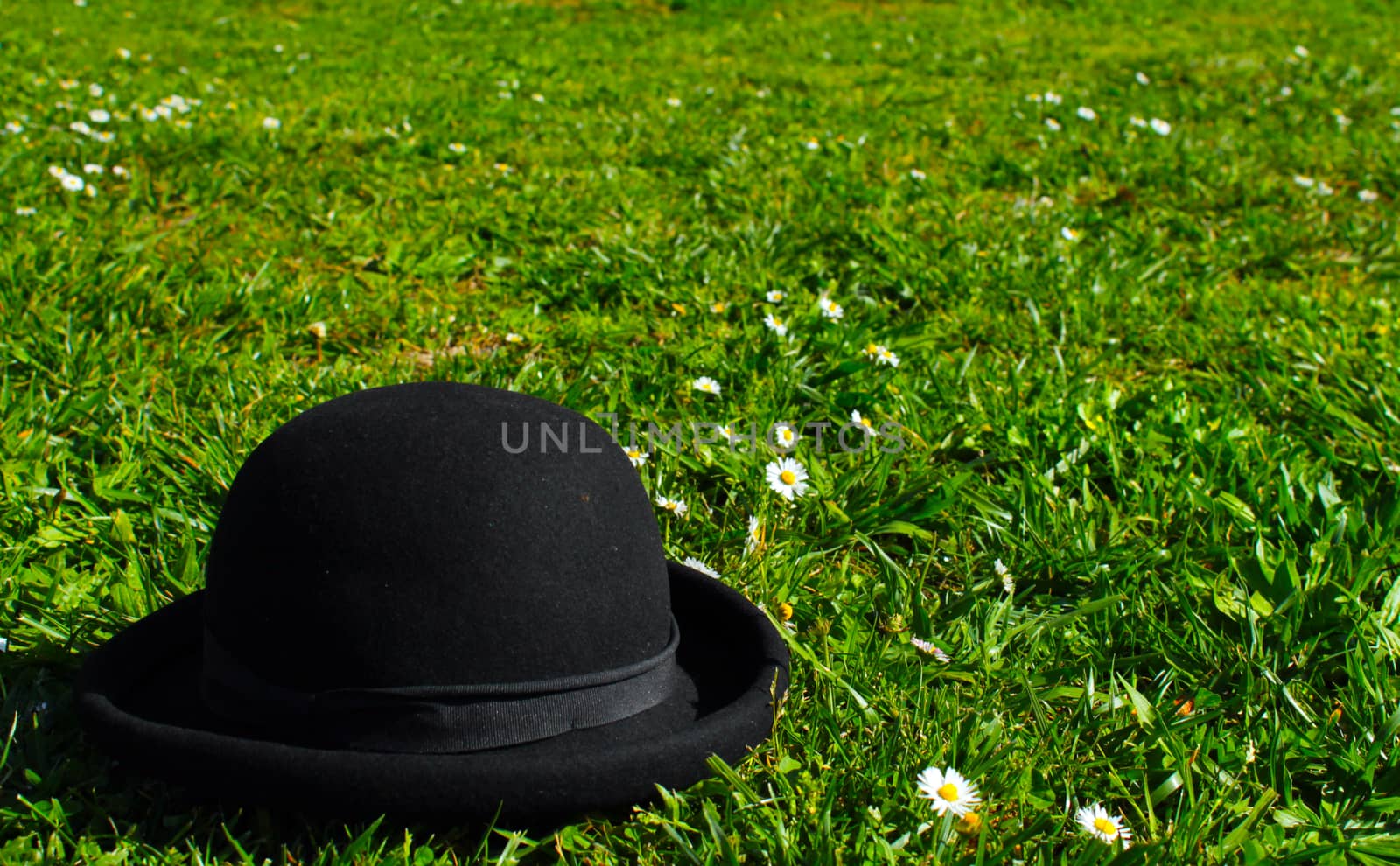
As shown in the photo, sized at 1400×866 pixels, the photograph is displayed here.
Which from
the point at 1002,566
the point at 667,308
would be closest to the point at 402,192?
the point at 667,308

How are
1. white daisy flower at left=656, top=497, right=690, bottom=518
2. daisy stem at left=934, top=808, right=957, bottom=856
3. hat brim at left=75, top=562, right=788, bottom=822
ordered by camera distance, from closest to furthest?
1. hat brim at left=75, top=562, right=788, bottom=822
2. daisy stem at left=934, top=808, right=957, bottom=856
3. white daisy flower at left=656, top=497, right=690, bottom=518

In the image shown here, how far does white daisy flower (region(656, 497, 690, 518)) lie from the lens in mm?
2445

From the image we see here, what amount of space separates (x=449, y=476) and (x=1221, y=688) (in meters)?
1.53

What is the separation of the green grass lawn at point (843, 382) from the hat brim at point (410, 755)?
0.12m

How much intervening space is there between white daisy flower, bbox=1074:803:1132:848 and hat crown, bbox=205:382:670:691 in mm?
807

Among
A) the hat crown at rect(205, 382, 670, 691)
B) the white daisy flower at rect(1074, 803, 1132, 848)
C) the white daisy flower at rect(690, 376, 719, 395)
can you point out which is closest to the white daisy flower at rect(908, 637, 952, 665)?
the white daisy flower at rect(1074, 803, 1132, 848)

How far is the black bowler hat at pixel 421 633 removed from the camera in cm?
139

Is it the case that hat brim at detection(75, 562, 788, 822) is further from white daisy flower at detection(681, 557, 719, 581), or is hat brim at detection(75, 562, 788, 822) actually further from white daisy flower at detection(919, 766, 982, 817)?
white daisy flower at detection(681, 557, 719, 581)

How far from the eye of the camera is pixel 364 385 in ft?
9.59

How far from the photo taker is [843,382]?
3.03 metres

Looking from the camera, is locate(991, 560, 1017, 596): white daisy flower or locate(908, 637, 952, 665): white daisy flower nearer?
locate(908, 637, 952, 665): white daisy flower

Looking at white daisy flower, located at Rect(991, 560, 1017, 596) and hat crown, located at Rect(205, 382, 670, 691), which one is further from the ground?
→ hat crown, located at Rect(205, 382, 670, 691)

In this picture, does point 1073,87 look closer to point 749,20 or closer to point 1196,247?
point 1196,247

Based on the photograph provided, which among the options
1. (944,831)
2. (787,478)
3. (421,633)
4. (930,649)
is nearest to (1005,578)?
(930,649)
